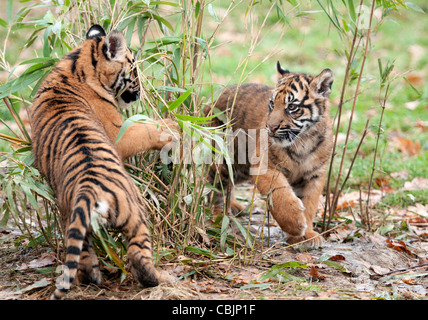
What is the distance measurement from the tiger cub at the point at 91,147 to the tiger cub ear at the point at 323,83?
4.18ft

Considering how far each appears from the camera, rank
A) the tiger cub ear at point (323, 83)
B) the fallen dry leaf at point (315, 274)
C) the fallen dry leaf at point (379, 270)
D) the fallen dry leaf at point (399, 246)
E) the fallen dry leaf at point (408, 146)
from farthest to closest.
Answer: the fallen dry leaf at point (408, 146) < the tiger cub ear at point (323, 83) < the fallen dry leaf at point (399, 246) < the fallen dry leaf at point (379, 270) < the fallen dry leaf at point (315, 274)

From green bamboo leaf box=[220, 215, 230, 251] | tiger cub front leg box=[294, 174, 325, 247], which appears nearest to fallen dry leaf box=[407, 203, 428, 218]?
tiger cub front leg box=[294, 174, 325, 247]

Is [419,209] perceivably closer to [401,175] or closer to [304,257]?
[401,175]

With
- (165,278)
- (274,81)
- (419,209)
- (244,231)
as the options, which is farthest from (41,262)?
(274,81)

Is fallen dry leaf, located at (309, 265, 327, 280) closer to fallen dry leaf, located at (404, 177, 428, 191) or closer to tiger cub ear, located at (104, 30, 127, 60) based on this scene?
tiger cub ear, located at (104, 30, 127, 60)

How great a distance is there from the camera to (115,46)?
3.56m

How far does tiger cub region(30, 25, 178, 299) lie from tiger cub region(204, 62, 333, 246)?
0.88 m

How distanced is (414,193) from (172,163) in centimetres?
258

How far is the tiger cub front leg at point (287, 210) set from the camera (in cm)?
398

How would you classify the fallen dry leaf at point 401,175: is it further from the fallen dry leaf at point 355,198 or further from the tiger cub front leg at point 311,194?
the tiger cub front leg at point 311,194

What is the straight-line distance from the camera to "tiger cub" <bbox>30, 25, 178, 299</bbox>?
267 cm

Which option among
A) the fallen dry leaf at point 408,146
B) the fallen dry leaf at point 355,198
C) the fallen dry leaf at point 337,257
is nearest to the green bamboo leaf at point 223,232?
the fallen dry leaf at point 337,257

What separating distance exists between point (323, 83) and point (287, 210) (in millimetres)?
1027
